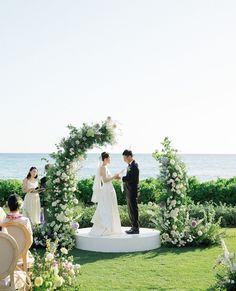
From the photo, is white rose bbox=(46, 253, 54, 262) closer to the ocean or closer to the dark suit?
the dark suit

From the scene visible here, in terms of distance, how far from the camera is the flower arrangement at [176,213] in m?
12.3

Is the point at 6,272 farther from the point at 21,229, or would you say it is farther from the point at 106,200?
the point at 106,200

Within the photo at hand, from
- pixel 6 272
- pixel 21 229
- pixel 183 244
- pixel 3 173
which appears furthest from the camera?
pixel 3 173

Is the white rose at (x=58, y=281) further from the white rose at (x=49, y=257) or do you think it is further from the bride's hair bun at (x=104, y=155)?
the bride's hair bun at (x=104, y=155)

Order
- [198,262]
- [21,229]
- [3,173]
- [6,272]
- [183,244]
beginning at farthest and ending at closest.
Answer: [3,173] < [183,244] < [198,262] < [21,229] < [6,272]

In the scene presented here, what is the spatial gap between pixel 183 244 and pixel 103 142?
117 inches

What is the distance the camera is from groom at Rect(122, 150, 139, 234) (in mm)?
12136

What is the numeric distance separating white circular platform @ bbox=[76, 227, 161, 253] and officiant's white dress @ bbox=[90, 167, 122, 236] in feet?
0.69

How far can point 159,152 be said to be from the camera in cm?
1259

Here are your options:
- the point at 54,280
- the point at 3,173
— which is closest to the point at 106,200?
the point at 54,280

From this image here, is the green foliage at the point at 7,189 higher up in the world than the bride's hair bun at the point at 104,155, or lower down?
lower down

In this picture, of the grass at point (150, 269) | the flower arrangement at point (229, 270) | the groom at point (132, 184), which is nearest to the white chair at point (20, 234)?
the grass at point (150, 269)

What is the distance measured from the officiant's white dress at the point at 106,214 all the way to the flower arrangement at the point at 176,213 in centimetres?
113

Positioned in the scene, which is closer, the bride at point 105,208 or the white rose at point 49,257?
the white rose at point 49,257
